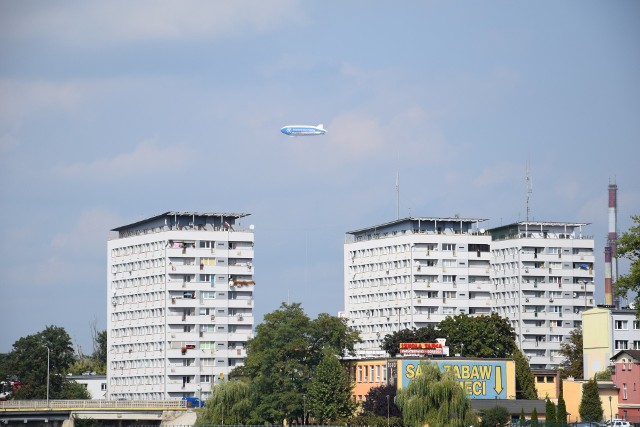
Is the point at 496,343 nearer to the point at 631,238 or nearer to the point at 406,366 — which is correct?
the point at 406,366

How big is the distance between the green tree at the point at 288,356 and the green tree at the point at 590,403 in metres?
34.3

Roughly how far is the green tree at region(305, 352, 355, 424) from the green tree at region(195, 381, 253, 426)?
1092 cm

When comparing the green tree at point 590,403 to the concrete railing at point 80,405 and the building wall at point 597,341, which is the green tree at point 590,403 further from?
the concrete railing at point 80,405

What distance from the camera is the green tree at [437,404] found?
137625mm

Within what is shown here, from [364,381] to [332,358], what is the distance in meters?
7.52

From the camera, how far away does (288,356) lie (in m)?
168

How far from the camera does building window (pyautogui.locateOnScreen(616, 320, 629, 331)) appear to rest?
18538 cm

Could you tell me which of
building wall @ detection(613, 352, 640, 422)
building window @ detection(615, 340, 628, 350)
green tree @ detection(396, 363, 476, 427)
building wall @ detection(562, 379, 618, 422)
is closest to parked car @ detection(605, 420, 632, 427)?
green tree @ detection(396, 363, 476, 427)

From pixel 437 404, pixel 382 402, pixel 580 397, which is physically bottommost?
pixel 382 402

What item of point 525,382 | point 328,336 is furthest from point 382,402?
point 525,382

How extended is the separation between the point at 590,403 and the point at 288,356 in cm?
4038

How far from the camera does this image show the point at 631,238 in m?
123

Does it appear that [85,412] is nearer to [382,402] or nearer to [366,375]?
[366,375]

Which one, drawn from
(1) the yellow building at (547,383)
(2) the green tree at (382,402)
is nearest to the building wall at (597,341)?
(1) the yellow building at (547,383)
